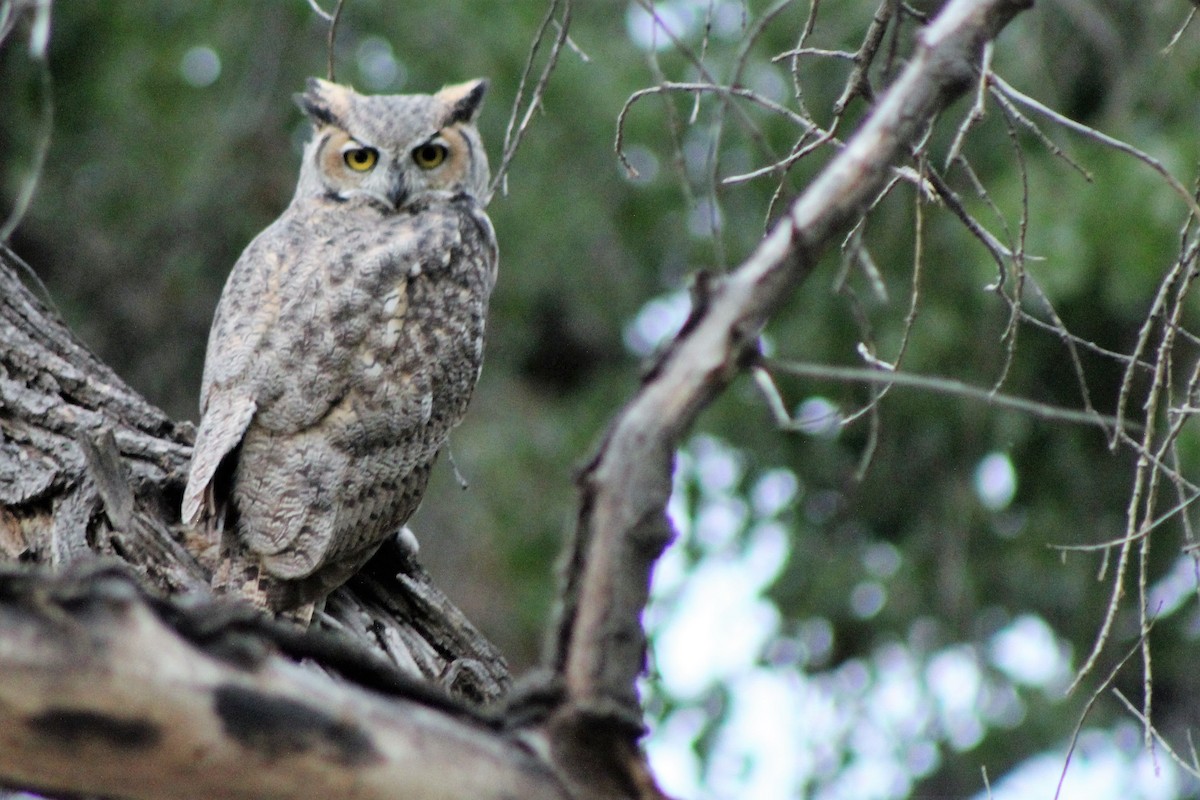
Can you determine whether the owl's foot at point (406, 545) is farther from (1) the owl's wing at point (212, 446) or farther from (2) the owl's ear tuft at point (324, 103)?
(2) the owl's ear tuft at point (324, 103)

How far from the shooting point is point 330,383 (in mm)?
3270

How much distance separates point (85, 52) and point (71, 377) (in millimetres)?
4499

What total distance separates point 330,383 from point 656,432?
6.42ft

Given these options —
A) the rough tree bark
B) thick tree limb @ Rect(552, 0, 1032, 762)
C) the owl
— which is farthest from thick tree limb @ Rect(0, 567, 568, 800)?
the owl

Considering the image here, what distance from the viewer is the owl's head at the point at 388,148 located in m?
4.02

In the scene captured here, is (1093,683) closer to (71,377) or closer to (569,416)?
(569,416)

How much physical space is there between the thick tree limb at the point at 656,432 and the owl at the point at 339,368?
165 centimetres

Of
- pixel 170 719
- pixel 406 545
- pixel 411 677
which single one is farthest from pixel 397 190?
pixel 170 719

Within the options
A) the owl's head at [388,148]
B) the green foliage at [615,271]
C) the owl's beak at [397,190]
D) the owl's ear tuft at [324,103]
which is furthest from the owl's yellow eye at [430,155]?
the green foliage at [615,271]

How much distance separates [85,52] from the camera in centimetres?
704

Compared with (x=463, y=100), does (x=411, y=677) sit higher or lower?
lower

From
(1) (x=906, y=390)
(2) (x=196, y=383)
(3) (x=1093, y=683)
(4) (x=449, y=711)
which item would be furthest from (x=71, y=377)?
(3) (x=1093, y=683)

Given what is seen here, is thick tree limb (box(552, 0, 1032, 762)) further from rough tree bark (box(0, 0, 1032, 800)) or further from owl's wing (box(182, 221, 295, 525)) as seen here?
owl's wing (box(182, 221, 295, 525))

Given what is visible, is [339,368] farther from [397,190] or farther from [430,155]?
[430,155]
